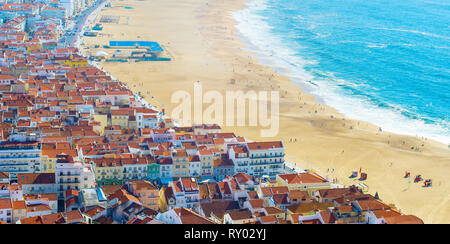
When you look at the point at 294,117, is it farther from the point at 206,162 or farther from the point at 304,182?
the point at 304,182

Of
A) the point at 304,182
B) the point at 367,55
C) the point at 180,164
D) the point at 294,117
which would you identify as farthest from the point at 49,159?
the point at 367,55

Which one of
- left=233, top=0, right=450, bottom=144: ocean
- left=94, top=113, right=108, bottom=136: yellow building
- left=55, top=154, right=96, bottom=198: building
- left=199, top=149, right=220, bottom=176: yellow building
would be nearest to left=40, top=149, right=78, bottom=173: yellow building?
left=55, top=154, right=96, bottom=198: building

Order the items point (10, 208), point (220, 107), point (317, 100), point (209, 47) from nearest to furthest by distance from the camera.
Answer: point (10, 208), point (220, 107), point (317, 100), point (209, 47)

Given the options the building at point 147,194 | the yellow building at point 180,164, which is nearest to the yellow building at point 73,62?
the yellow building at point 180,164

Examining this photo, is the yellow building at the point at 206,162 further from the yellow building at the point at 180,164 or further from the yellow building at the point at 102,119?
the yellow building at the point at 102,119
